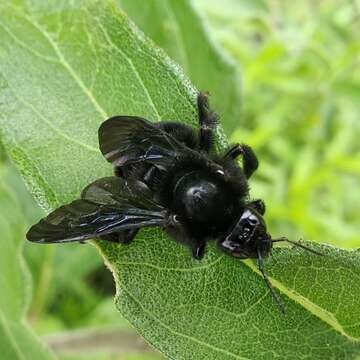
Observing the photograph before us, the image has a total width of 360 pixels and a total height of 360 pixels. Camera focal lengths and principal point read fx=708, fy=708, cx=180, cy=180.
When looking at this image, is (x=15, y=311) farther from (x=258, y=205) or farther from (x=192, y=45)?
(x=192, y=45)

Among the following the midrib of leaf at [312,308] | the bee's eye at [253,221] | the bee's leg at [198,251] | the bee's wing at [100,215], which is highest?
the bee's wing at [100,215]

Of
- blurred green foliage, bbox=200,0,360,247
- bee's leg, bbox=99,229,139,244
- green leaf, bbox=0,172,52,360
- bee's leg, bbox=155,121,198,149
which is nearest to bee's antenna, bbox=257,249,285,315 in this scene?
bee's leg, bbox=99,229,139,244

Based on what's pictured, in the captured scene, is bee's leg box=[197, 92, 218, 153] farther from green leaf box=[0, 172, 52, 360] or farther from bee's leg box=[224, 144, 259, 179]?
green leaf box=[0, 172, 52, 360]

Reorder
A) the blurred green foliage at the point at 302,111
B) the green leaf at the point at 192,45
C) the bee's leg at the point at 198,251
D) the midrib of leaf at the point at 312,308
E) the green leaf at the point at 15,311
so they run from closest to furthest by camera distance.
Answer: the midrib of leaf at the point at 312,308, the bee's leg at the point at 198,251, the green leaf at the point at 15,311, the green leaf at the point at 192,45, the blurred green foliage at the point at 302,111

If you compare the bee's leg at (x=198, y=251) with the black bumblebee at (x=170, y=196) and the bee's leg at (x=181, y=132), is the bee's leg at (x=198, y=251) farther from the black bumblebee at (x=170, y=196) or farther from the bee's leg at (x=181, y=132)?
the bee's leg at (x=181, y=132)

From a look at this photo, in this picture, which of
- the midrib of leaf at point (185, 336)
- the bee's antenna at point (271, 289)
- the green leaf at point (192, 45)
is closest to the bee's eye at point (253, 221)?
the bee's antenna at point (271, 289)

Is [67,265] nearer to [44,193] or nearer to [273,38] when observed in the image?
[273,38]
